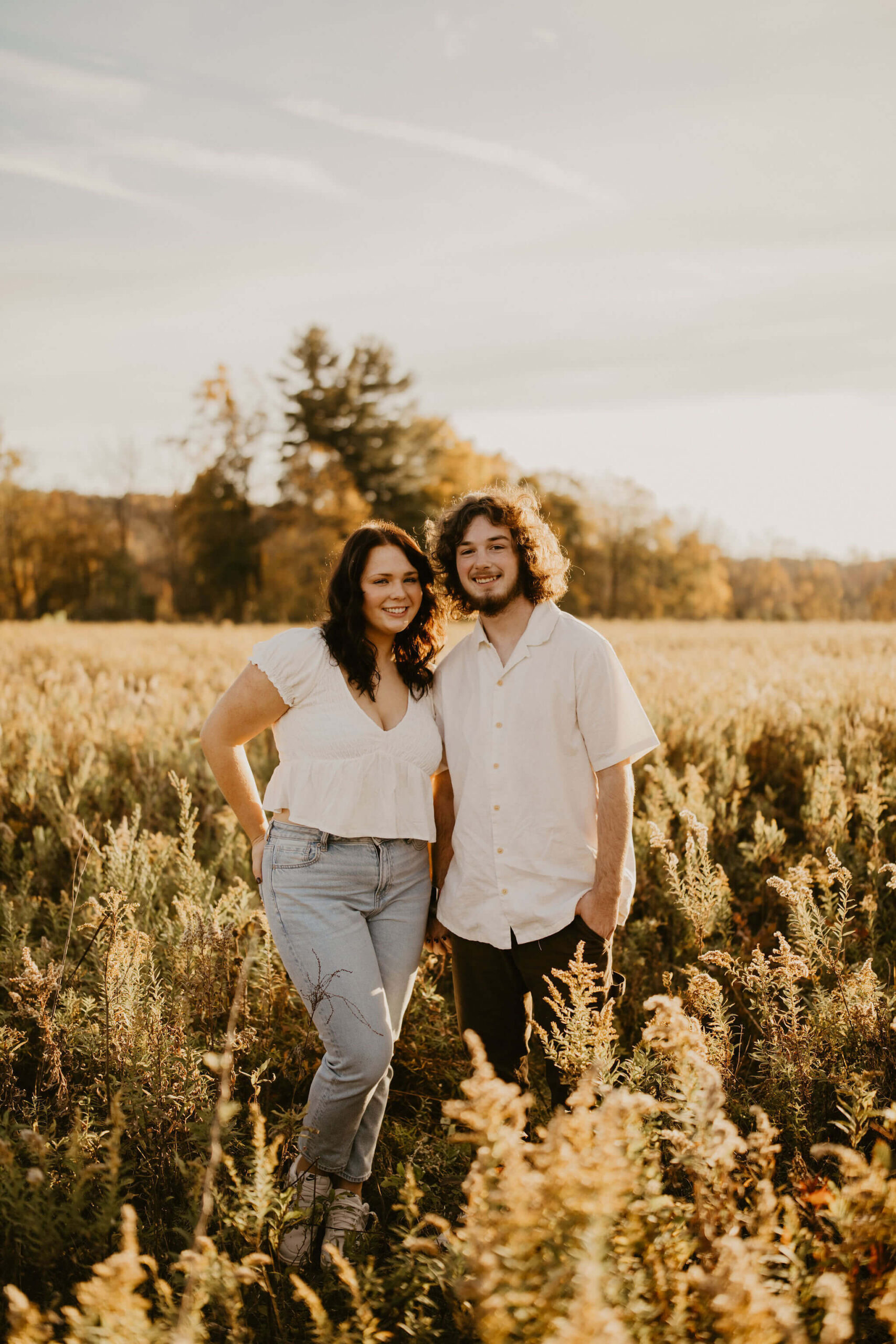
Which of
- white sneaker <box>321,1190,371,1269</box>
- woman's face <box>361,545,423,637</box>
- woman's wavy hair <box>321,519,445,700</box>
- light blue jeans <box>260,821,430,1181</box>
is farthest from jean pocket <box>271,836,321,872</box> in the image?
white sneaker <box>321,1190,371,1269</box>

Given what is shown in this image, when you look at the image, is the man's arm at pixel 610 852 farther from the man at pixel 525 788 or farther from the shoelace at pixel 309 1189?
the shoelace at pixel 309 1189

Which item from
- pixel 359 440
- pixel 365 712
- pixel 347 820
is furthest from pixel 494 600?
pixel 359 440

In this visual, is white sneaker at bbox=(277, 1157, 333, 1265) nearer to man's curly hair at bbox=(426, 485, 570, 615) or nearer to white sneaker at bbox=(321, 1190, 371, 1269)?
white sneaker at bbox=(321, 1190, 371, 1269)

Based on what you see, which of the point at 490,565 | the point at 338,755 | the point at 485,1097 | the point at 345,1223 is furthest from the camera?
the point at 490,565

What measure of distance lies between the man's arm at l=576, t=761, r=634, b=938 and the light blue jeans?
61 cm

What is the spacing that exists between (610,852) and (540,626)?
2.69 ft

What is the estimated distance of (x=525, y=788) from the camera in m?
2.95

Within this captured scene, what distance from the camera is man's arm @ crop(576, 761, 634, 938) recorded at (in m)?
2.87

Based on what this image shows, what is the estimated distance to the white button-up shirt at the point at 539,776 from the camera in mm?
2908

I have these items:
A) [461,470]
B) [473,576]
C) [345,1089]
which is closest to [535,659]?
[473,576]

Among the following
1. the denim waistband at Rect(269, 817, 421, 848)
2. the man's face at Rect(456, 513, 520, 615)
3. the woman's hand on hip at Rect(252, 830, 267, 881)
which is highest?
the man's face at Rect(456, 513, 520, 615)

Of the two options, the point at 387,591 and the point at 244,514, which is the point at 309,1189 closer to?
the point at 387,591

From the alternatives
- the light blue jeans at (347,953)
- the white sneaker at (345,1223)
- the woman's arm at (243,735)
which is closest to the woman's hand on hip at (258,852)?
the woman's arm at (243,735)

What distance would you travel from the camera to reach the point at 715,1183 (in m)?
1.67
